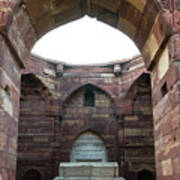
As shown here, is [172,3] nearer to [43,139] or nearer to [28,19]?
[28,19]

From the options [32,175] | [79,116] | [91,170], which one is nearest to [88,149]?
[79,116]

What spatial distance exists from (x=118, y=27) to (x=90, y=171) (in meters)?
3.83

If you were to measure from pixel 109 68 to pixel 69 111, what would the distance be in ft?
8.52

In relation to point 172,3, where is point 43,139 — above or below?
below

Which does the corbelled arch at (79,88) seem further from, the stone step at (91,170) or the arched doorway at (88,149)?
the stone step at (91,170)

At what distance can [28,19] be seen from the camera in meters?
6.17

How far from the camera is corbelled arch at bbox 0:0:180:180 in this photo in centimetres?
519

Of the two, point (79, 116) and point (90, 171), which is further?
point (79, 116)

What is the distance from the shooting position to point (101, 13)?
23.6ft

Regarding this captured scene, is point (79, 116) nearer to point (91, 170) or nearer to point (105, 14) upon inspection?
point (91, 170)

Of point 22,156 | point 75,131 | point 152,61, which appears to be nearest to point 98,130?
point 75,131

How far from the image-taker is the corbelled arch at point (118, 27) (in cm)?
519

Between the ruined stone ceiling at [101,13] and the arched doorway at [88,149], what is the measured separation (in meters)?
7.40

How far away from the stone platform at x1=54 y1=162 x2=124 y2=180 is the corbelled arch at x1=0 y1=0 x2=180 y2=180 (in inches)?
102
